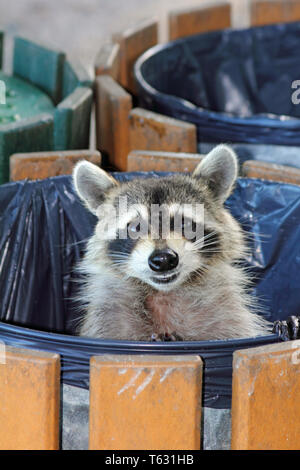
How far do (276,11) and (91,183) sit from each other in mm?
2617

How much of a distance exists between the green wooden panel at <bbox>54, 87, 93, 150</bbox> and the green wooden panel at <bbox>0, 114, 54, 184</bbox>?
0.20 feet

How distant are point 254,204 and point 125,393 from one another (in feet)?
4.65

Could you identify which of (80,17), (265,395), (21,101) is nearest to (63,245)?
(21,101)

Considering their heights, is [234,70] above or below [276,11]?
below

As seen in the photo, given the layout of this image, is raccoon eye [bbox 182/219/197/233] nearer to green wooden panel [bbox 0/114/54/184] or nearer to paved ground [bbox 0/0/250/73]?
green wooden panel [bbox 0/114/54/184]

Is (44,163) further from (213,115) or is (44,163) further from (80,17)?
(80,17)

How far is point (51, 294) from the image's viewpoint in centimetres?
340

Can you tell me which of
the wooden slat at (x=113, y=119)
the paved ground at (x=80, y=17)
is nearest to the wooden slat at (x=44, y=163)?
the wooden slat at (x=113, y=119)

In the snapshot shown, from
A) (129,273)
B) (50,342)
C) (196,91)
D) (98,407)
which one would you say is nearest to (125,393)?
(98,407)

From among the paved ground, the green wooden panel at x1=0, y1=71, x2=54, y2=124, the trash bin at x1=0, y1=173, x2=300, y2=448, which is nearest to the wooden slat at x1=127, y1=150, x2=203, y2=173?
the trash bin at x1=0, y1=173, x2=300, y2=448

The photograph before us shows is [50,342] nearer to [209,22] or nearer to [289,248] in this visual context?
[289,248]

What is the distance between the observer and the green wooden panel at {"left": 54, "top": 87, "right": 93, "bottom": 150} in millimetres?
3574

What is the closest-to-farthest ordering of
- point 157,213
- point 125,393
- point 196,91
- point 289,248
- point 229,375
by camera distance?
point 125,393 → point 229,375 → point 157,213 → point 289,248 → point 196,91

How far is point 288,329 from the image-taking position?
2.18 meters
